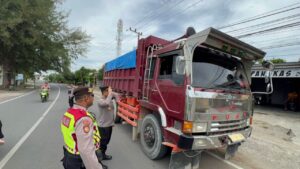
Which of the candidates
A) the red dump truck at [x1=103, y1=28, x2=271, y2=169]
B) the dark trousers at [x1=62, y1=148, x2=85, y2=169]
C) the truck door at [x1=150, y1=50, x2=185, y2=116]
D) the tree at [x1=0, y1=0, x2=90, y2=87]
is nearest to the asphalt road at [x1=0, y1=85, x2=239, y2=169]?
the red dump truck at [x1=103, y1=28, x2=271, y2=169]

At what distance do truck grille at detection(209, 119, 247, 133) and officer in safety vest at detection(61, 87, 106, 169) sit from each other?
2.24m

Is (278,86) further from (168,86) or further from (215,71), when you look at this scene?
(168,86)

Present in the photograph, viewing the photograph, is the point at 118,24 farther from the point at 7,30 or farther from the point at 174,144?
the point at 174,144

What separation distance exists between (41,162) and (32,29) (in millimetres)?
26620

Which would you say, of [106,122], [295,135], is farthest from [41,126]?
[295,135]

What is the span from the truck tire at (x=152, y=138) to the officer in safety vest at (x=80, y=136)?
2.18m

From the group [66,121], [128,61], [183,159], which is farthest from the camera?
[128,61]

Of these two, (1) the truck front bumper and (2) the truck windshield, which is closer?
(1) the truck front bumper

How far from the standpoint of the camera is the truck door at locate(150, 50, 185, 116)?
378 centimetres

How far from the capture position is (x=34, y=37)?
26000 millimetres

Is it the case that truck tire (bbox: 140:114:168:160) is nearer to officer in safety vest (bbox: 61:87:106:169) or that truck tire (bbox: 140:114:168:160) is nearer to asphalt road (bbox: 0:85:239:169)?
asphalt road (bbox: 0:85:239:169)

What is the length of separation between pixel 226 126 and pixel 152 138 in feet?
5.36

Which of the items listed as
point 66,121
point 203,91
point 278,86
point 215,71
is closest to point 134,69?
point 215,71

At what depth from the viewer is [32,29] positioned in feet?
85.6
